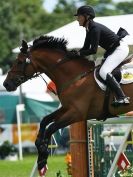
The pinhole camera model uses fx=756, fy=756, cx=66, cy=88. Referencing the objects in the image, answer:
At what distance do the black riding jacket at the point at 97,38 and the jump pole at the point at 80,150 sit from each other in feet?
4.86

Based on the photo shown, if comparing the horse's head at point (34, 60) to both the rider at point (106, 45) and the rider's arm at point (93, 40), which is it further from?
the rider's arm at point (93, 40)

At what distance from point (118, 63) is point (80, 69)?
1.83 ft

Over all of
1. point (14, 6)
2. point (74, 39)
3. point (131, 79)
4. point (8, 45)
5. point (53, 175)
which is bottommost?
point (53, 175)

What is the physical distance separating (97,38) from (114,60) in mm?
437

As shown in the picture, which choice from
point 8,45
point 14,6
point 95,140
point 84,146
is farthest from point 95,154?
point 14,6

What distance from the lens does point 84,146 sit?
11758 mm

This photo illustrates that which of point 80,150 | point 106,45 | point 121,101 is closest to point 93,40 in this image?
point 106,45

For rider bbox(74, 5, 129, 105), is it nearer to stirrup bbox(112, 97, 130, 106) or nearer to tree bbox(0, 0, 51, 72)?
stirrup bbox(112, 97, 130, 106)

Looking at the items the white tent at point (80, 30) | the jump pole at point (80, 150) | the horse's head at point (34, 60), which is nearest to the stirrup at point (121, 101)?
the horse's head at point (34, 60)

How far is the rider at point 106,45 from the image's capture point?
10.6 metres

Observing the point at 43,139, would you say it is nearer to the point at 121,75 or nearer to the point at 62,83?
the point at 62,83

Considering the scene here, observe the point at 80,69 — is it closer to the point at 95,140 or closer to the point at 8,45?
the point at 95,140

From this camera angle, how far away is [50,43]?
11.1m

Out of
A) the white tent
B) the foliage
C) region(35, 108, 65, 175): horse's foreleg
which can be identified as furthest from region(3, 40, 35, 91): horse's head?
the white tent
